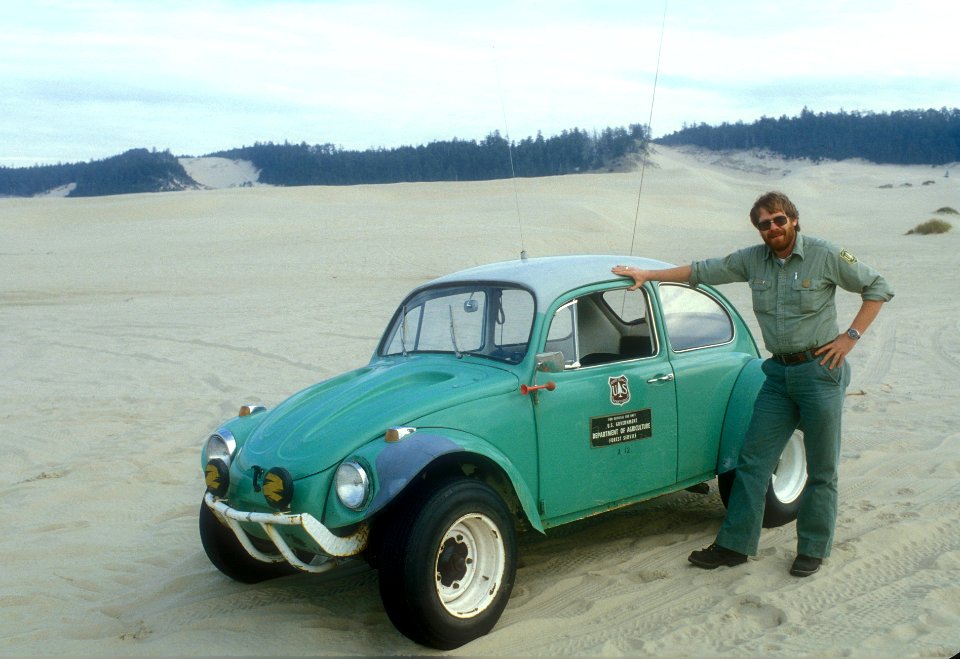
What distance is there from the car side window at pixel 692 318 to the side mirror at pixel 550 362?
3.28 ft

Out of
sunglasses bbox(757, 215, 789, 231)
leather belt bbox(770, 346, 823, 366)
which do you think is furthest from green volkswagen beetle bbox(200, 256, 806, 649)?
sunglasses bbox(757, 215, 789, 231)

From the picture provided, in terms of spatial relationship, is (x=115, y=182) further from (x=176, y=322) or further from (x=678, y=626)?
(x=678, y=626)

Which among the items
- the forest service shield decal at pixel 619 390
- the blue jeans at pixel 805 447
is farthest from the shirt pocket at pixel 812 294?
the forest service shield decal at pixel 619 390

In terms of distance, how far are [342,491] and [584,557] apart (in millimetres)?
1846

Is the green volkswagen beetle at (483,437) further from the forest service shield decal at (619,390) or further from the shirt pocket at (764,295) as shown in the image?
the shirt pocket at (764,295)

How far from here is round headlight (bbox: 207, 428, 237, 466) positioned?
4.94 meters

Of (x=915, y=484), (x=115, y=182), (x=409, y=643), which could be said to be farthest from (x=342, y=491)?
(x=115, y=182)

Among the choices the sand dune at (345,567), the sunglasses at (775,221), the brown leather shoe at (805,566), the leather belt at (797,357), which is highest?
the sunglasses at (775,221)

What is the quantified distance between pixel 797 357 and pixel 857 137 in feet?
382

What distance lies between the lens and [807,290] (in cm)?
498

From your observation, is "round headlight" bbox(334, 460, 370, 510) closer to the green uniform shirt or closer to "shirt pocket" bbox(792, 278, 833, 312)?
the green uniform shirt

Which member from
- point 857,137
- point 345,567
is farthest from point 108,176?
point 345,567

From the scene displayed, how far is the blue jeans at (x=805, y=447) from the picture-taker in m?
5.04

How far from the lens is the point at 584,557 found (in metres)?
5.48
